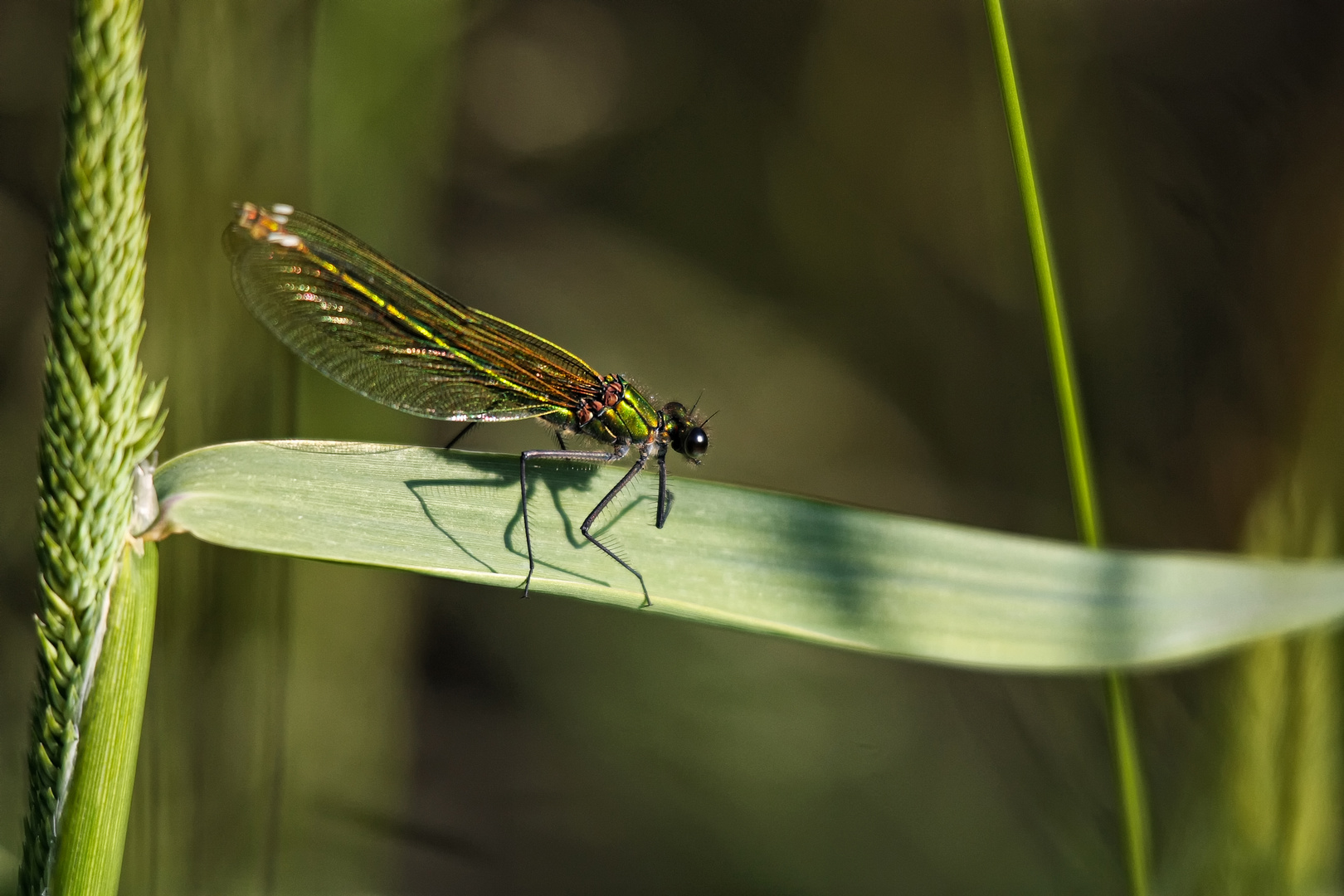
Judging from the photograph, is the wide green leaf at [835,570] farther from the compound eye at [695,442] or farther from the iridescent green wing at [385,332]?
the compound eye at [695,442]

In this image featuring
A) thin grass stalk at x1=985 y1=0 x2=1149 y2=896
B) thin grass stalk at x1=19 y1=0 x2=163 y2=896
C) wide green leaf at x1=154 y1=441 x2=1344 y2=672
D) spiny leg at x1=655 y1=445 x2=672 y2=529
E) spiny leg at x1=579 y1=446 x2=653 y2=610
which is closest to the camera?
thin grass stalk at x1=19 y1=0 x2=163 y2=896

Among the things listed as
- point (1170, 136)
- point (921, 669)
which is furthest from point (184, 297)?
point (1170, 136)

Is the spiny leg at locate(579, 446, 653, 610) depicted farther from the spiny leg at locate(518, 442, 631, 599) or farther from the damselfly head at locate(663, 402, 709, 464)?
the damselfly head at locate(663, 402, 709, 464)

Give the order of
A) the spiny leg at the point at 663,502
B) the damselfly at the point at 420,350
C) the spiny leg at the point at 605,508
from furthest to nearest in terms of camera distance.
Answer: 1. the damselfly at the point at 420,350
2. the spiny leg at the point at 663,502
3. the spiny leg at the point at 605,508

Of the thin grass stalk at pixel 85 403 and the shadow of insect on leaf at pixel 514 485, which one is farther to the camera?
the shadow of insect on leaf at pixel 514 485

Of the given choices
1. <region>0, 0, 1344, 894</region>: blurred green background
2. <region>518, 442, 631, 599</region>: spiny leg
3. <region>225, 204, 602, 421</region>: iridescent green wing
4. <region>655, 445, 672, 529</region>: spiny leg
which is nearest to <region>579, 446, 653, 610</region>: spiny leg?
<region>518, 442, 631, 599</region>: spiny leg

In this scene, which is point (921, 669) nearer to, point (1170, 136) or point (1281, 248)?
point (1281, 248)

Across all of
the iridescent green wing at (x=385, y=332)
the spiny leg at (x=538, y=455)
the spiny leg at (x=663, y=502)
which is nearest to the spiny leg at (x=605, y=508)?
the spiny leg at (x=538, y=455)
